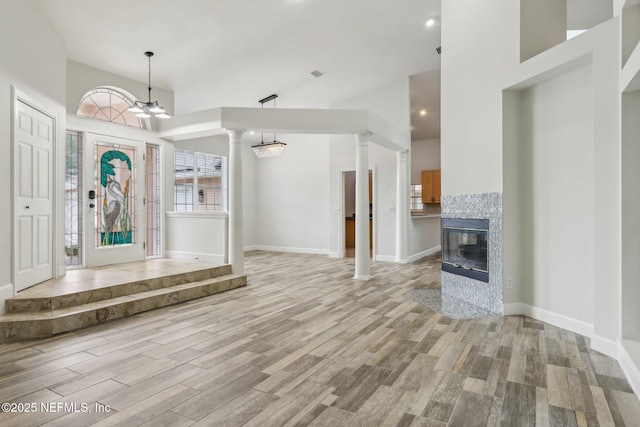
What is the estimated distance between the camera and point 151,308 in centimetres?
434

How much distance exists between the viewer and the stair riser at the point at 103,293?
3643 millimetres

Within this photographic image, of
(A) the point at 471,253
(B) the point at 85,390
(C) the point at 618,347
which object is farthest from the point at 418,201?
(B) the point at 85,390

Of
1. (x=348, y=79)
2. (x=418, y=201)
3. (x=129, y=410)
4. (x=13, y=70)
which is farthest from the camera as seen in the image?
(x=418, y=201)

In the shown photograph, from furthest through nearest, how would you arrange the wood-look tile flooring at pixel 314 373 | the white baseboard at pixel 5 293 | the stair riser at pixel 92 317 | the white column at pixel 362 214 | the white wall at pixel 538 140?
the white column at pixel 362 214, the white baseboard at pixel 5 293, the stair riser at pixel 92 317, the white wall at pixel 538 140, the wood-look tile flooring at pixel 314 373

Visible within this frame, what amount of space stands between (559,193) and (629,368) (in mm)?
1781

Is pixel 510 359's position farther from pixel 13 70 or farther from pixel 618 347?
pixel 13 70

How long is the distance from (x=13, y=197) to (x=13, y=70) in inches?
52.6

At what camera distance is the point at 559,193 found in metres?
3.67

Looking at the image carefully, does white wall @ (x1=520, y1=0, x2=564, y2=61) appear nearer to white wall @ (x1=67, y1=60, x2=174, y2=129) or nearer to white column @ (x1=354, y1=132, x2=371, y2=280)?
white column @ (x1=354, y1=132, x2=371, y2=280)

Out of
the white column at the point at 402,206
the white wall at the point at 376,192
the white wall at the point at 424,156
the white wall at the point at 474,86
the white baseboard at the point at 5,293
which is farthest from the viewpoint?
the white wall at the point at 424,156

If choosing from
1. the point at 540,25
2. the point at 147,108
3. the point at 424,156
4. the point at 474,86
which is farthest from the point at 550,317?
the point at 424,156

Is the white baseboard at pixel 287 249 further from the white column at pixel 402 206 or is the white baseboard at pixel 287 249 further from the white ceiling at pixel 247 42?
the white ceiling at pixel 247 42

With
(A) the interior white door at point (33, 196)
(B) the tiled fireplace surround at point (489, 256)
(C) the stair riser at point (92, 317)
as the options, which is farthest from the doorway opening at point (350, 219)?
(A) the interior white door at point (33, 196)

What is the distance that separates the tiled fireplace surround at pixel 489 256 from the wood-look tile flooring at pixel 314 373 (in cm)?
35
